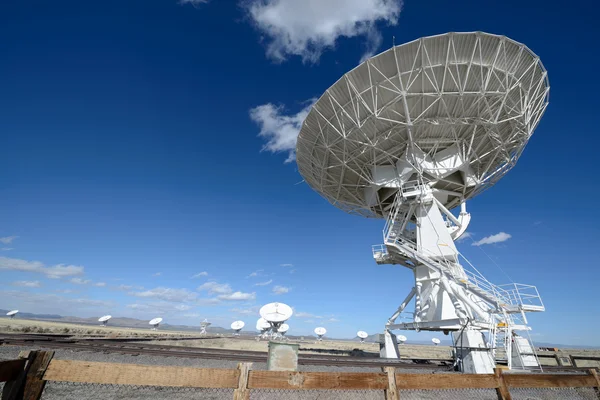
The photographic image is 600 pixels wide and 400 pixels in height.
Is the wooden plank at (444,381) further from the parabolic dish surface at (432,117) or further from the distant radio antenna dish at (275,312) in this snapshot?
the distant radio antenna dish at (275,312)

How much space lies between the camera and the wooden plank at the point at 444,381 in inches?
156

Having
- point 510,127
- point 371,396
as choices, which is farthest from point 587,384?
point 510,127

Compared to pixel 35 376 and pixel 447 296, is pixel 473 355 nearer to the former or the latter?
pixel 447 296

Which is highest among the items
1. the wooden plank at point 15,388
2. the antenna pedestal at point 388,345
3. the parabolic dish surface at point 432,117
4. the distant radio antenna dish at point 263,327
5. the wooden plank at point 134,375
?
the parabolic dish surface at point 432,117

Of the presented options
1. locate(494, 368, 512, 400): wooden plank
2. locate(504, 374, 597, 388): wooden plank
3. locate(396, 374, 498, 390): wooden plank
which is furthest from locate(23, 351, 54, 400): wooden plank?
locate(504, 374, 597, 388): wooden plank

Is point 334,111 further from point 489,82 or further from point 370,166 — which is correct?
point 489,82

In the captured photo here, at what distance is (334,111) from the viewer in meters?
17.2

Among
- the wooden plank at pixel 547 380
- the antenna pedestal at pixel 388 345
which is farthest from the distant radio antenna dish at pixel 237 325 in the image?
the wooden plank at pixel 547 380

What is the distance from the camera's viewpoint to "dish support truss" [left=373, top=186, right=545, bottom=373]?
12883mm

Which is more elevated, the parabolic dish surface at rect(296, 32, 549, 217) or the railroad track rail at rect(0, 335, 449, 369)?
the parabolic dish surface at rect(296, 32, 549, 217)

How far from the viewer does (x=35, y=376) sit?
2.92 metres

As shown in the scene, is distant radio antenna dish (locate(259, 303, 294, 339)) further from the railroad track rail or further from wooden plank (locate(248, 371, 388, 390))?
wooden plank (locate(248, 371, 388, 390))

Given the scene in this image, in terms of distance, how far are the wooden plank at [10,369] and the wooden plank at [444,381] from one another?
4.10m

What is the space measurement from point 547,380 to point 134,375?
5.74m
